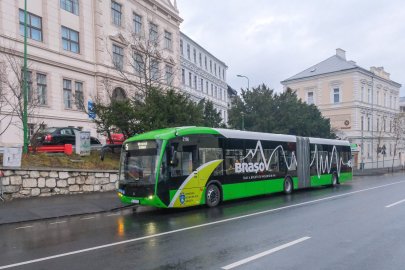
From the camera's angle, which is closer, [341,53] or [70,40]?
[70,40]

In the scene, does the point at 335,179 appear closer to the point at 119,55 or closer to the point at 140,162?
the point at 140,162

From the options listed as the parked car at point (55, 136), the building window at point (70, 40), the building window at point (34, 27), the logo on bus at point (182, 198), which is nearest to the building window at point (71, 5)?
the building window at point (70, 40)

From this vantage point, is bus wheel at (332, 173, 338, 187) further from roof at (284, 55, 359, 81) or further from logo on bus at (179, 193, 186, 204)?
roof at (284, 55, 359, 81)

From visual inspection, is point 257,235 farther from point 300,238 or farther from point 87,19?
point 87,19

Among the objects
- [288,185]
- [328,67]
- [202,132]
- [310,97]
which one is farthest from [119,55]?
[328,67]

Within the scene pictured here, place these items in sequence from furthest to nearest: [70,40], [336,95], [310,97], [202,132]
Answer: [310,97], [336,95], [70,40], [202,132]

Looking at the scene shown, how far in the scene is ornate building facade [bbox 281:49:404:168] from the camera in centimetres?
5367

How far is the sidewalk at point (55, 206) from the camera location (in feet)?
37.0

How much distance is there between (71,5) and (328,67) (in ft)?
139

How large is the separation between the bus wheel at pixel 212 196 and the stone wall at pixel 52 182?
19.3 ft

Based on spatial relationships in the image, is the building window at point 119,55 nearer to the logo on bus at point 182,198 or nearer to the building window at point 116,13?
the building window at point 116,13

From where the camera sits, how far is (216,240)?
7.89 m

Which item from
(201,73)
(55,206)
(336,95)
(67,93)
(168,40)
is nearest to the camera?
(55,206)

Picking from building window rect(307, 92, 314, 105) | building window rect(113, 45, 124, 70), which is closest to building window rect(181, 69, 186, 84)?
building window rect(113, 45, 124, 70)
